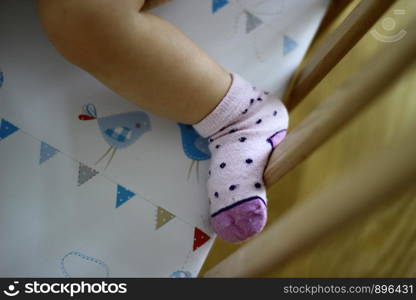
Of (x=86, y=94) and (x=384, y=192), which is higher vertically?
(x=86, y=94)

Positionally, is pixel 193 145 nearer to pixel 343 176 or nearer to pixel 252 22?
pixel 252 22

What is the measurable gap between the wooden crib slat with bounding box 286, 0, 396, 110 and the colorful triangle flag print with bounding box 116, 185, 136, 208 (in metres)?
0.27

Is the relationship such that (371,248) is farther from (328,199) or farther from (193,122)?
(328,199)

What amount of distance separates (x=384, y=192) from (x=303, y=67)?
1.33 ft

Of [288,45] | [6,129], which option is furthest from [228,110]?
[6,129]

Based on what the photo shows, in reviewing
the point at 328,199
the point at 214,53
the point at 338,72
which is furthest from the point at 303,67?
the point at 328,199

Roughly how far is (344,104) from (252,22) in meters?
0.29

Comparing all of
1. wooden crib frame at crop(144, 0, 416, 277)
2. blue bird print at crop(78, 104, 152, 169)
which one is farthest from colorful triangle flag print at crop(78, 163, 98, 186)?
wooden crib frame at crop(144, 0, 416, 277)

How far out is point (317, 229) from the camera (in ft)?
0.80

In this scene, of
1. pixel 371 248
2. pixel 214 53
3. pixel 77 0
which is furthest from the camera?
pixel 371 248

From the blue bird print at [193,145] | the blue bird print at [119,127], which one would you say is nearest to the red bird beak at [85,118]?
the blue bird print at [119,127]

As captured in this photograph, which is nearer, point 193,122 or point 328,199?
point 328,199

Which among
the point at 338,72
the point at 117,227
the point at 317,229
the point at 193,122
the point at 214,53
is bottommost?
the point at 317,229

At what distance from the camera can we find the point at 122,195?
52 cm
